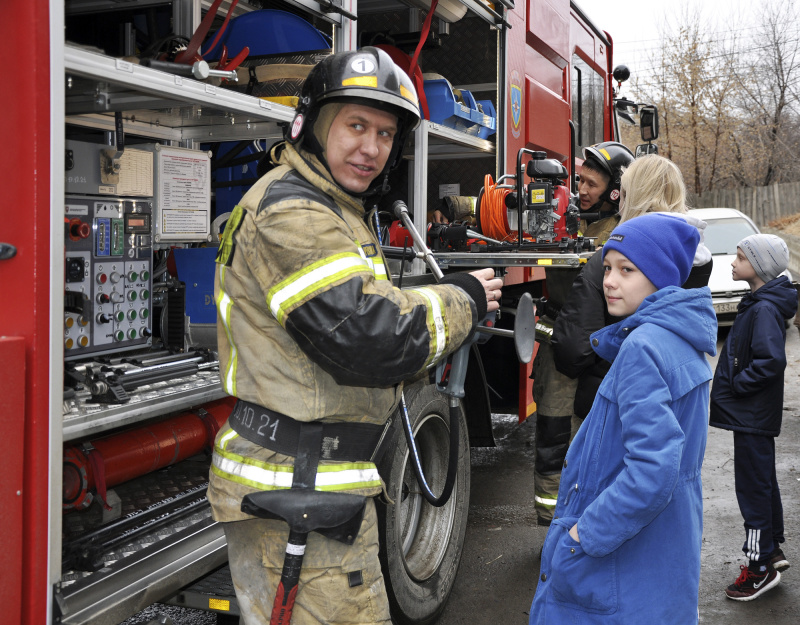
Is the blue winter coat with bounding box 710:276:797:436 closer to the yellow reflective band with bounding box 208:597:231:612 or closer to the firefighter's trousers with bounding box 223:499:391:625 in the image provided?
the firefighter's trousers with bounding box 223:499:391:625

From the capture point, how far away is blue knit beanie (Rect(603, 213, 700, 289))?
2.13m

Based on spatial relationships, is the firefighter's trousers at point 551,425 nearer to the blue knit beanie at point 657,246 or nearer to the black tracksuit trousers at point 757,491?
the black tracksuit trousers at point 757,491

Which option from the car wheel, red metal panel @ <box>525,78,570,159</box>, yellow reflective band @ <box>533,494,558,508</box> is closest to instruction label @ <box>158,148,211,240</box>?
the car wheel

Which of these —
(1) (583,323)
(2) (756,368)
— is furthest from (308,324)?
(2) (756,368)

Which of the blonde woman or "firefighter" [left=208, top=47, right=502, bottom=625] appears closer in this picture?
"firefighter" [left=208, top=47, right=502, bottom=625]

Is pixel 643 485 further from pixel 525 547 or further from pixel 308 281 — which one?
pixel 525 547

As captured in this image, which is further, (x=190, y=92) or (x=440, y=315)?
(x=190, y=92)

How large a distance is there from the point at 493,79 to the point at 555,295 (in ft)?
6.00

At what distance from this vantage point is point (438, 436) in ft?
11.8
